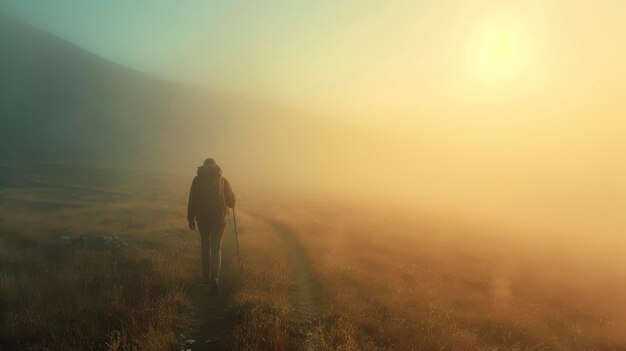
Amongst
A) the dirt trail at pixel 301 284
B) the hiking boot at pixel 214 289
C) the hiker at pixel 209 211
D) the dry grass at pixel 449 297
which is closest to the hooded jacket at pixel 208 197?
the hiker at pixel 209 211

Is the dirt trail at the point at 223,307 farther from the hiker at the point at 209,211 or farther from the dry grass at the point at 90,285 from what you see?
the hiker at the point at 209,211

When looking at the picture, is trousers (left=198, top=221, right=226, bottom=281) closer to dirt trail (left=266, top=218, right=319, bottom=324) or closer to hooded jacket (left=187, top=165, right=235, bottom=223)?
hooded jacket (left=187, top=165, right=235, bottom=223)

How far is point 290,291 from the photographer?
11.0m

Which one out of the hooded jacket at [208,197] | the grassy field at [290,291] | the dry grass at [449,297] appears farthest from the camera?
the hooded jacket at [208,197]

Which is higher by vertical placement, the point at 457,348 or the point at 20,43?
the point at 20,43

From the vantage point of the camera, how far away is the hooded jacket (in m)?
10.1

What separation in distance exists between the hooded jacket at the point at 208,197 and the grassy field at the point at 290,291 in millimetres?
1696

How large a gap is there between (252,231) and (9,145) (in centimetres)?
7187

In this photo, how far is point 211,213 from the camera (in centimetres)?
1014

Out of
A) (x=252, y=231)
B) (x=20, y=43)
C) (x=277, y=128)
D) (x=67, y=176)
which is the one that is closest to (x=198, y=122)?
(x=277, y=128)

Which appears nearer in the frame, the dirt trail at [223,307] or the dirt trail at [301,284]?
the dirt trail at [223,307]

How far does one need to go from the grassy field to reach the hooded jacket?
1696 mm

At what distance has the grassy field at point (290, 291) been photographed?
722 cm

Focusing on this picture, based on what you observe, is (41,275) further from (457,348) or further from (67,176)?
(67,176)
